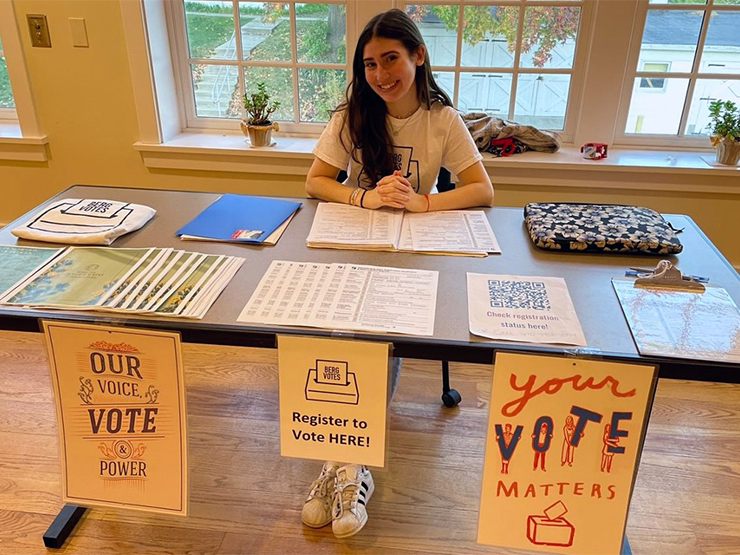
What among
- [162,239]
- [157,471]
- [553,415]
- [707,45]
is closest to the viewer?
[553,415]

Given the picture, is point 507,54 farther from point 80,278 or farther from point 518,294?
point 80,278

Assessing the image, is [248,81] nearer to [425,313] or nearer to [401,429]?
[401,429]

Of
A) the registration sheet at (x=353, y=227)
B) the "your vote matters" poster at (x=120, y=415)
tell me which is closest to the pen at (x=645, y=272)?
the registration sheet at (x=353, y=227)

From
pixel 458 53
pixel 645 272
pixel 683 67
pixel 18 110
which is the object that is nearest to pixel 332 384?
pixel 645 272

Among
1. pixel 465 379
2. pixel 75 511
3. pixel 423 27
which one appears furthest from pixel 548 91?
pixel 75 511

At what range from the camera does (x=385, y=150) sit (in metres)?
1.75

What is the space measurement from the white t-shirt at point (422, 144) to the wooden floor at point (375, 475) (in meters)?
0.77

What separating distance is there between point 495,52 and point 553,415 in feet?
6.20

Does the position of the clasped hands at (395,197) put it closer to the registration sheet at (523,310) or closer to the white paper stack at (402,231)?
the white paper stack at (402,231)

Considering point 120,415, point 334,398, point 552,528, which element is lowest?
point 552,528

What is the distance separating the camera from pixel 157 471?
1256 millimetres

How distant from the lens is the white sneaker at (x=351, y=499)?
148 cm

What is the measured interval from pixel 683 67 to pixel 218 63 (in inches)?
78.5

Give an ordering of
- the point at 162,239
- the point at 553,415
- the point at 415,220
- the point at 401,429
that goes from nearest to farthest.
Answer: the point at 553,415 → the point at 162,239 → the point at 415,220 → the point at 401,429
